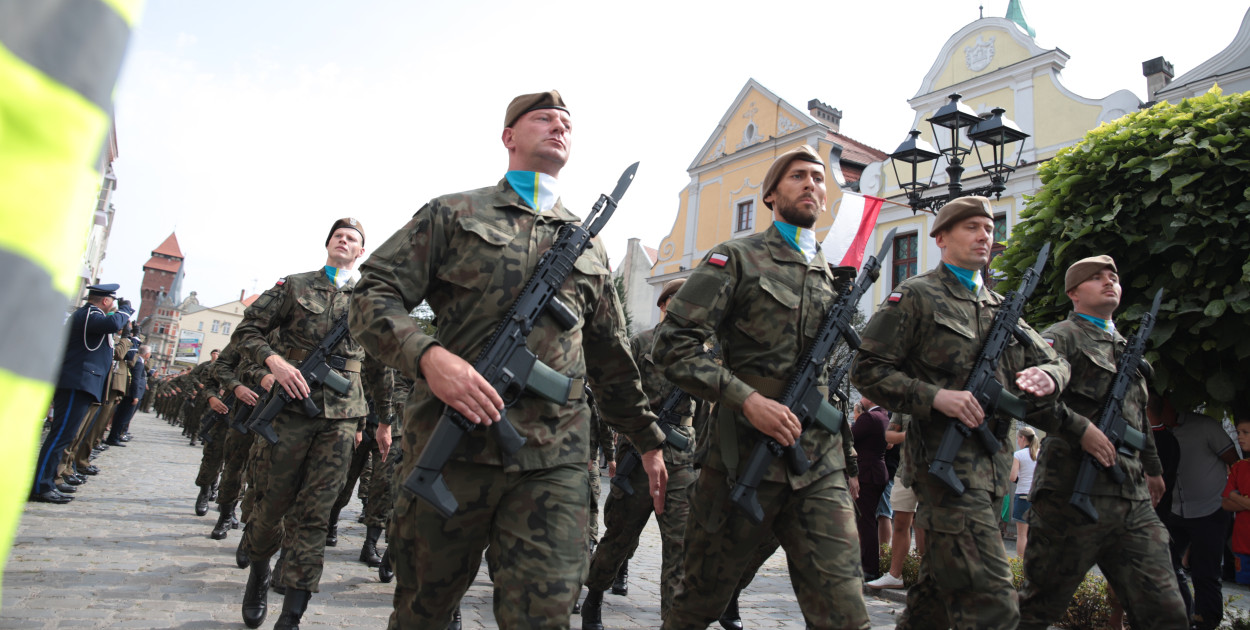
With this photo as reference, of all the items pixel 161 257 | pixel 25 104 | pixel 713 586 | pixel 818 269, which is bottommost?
pixel 713 586

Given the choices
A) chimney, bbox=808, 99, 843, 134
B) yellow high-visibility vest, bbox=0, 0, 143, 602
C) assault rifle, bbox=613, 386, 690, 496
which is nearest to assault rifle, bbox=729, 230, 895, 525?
assault rifle, bbox=613, 386, 690, 496

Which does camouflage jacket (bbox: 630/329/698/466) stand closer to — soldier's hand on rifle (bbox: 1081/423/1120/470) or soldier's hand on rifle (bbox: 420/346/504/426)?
soldier's hand on rifle (bbox: 1081/423/1120/470)

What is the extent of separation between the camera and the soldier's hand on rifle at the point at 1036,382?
13.2 ft

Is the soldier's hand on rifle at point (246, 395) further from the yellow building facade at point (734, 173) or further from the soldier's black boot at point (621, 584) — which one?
the yellow building facade at point (734, 173)

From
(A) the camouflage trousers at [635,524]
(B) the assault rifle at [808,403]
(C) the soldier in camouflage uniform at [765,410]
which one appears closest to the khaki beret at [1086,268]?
(B) the assault rifle at [808,403]

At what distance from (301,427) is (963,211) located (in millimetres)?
4182

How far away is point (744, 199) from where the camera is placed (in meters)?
29.2

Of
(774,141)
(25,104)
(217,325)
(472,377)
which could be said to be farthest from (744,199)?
(217,325)

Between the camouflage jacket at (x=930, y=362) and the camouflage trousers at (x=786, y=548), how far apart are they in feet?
3.03

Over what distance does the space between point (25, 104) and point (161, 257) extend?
145 metres

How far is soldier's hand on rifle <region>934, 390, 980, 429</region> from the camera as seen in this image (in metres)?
3.89

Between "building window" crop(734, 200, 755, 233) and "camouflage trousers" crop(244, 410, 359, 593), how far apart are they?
2470 centimetres

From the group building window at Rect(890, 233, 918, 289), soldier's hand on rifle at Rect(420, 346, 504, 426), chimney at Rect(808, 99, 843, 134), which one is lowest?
soldier's hand on rifle at Rect(420, 346, 504, 426)

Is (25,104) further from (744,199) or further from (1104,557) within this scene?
(744,199)
